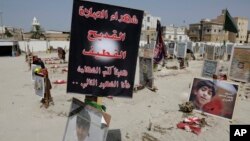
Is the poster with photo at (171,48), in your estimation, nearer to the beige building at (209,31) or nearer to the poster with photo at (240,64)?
the poster with photo at (240,64)

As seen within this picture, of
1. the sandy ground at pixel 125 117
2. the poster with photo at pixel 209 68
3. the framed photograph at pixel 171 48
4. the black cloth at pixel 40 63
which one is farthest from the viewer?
the framed photograph at pixel 171 48

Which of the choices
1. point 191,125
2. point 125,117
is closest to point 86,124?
point 191,125

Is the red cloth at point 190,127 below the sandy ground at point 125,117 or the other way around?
the other way around

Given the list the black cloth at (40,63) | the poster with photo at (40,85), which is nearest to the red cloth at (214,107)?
the poster with photo at (40,85)

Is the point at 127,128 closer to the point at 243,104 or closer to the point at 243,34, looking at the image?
the point at 243,104

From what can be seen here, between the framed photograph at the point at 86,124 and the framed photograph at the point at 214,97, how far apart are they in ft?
19.0

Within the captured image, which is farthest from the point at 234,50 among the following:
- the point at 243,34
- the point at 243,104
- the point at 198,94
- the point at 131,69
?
the point at 243,34

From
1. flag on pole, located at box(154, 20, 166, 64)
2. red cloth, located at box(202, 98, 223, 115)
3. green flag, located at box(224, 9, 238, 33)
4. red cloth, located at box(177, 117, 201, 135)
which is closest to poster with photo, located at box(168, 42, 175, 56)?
flag on pole, located at box(154, 20, 166, 64)

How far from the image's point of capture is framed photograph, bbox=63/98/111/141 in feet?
17.5

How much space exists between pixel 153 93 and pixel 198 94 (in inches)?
176

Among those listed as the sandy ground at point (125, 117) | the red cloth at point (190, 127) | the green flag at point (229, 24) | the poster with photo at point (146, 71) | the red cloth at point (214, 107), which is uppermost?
the green flag at point (229, 24)

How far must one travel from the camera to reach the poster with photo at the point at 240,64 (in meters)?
15.0

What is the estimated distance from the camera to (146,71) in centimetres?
1407

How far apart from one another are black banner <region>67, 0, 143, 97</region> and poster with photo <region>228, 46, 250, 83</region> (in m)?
11.2
